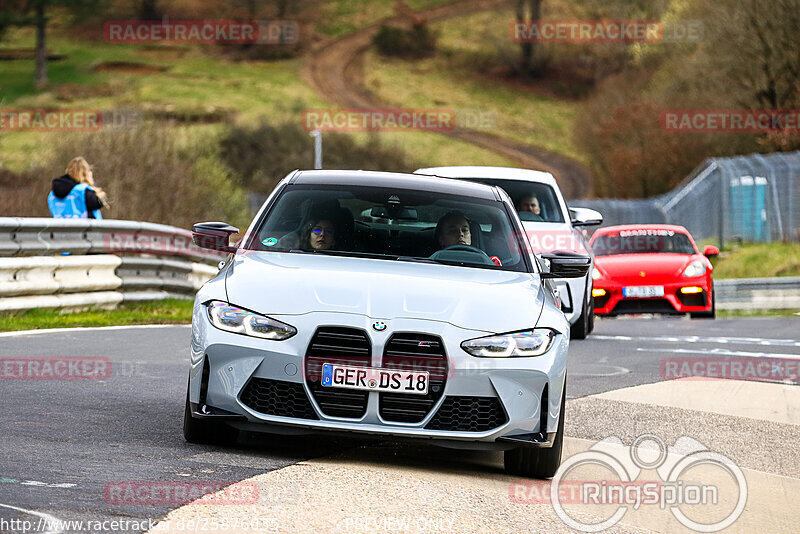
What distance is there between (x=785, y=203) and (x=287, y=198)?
2552cm

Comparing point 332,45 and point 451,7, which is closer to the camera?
point 332,45

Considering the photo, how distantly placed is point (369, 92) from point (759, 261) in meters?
81.3

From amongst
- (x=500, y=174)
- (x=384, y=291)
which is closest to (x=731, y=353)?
(x=500, y=174)

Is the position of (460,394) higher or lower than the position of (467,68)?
lower

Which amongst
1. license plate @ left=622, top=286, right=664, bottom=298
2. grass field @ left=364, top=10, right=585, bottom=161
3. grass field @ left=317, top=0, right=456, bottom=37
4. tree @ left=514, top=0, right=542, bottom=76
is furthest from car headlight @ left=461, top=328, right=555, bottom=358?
grass field @ left=317, top=0, right=456, bottom=37

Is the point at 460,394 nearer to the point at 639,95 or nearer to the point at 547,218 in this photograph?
the point at 547,218

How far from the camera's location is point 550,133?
105m

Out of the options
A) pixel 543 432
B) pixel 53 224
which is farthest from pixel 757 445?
pixel 53 224

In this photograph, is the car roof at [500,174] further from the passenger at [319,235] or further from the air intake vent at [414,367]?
the air intake vent at [414,367]

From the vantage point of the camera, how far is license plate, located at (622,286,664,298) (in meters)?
18.3

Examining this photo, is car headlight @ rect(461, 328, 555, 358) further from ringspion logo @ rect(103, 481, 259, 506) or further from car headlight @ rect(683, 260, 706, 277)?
car headlight @ rect(683, 260, 706, 277)

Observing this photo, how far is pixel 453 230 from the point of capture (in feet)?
26.5

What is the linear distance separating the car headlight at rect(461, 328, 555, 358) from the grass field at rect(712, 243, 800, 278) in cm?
2308

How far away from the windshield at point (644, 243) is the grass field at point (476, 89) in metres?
79.6
